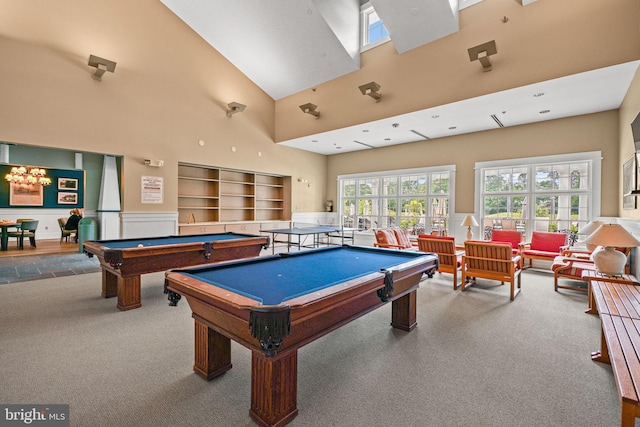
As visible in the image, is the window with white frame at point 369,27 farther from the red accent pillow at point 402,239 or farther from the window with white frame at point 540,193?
the red accent pillow at point 402,239

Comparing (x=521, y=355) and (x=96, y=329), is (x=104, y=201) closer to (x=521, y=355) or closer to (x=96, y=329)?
(x=96, y=329)

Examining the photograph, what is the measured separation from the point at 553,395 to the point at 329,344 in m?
1.70

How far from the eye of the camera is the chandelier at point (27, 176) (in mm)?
9531

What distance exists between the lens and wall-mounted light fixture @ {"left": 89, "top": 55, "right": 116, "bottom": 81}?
17.4 feet

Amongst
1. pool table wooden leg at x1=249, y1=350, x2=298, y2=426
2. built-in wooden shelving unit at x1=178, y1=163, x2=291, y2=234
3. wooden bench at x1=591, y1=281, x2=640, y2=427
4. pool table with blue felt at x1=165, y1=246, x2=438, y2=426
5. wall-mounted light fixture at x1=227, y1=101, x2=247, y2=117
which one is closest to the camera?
wooden bench at x1=591, y1=281, x2=640, y2=427

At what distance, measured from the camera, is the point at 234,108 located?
24.8 feet

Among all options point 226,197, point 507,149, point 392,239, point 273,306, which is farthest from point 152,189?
point 507,149

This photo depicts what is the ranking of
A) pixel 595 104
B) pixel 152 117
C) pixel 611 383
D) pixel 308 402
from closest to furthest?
pixel 308 402, pixel 611 383, pixel 595 104, pixel 152 117

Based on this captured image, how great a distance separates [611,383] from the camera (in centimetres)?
221

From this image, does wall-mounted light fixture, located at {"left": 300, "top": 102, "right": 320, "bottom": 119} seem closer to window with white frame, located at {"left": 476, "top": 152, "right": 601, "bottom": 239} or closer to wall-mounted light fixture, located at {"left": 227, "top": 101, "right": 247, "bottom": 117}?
wall-mounted light fixture, located at {"left": 227, "top": 101, "right": 247, "bottom": 117}

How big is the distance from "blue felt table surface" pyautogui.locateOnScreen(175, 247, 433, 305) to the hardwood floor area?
7.74 metres

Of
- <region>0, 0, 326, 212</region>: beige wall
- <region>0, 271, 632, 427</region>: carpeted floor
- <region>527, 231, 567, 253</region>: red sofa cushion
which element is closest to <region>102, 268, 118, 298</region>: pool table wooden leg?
<region>0, 271, 632, 427</region>: carpeted floor

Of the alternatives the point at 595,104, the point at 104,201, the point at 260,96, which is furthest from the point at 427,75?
the point at 104,201

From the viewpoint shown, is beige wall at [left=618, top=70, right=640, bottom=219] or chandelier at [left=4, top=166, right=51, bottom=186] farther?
chandelier at [left=4, top=166, right=51, bottom=186]
